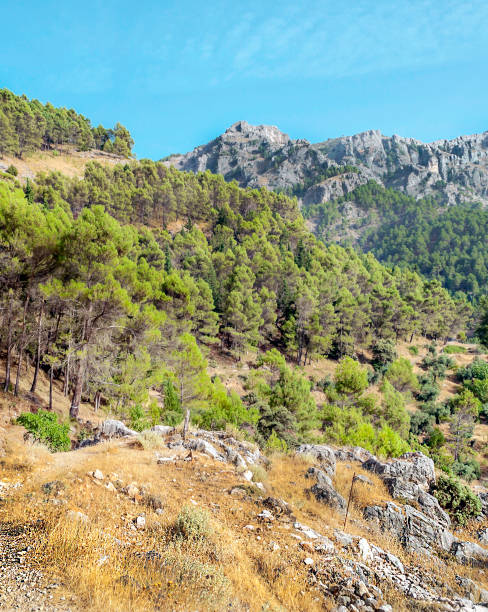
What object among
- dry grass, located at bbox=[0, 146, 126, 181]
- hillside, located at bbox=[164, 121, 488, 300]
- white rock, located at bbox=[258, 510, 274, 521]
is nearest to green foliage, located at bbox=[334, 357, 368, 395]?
white rock, located at bbox=[258, 510, 274, 521]

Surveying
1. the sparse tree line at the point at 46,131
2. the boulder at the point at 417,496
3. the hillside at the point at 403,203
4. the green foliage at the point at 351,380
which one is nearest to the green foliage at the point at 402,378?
the green foliage at the point at 351,380

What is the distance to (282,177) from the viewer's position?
181 meters

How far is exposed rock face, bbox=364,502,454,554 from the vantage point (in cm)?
766

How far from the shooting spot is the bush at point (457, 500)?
952 centimetres

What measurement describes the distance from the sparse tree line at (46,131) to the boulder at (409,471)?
72482mm

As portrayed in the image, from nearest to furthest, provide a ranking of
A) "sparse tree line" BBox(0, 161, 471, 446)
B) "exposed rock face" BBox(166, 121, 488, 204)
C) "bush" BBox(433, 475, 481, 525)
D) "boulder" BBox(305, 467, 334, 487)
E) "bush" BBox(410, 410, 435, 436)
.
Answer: "boulder" BBox(305, 467, 334, 487)
"bush" BBox(433, 475, 481, 525)
"sparse tree line" BBox(0, 161, 471, 446)
"bush" BBox(410, 410, 435, 436)
"exposed rock face" BBox(166, 121, 488, 204)

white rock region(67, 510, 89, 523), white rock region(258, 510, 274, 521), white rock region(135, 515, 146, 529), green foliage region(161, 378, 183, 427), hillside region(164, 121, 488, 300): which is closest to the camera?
white rock region(67, 510, 89, 523)

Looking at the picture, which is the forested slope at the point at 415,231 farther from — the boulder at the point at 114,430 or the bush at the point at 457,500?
the boulder at the point at 114,430

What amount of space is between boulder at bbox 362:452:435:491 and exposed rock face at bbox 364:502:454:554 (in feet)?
5.43

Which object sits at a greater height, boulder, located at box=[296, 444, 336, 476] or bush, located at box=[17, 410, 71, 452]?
bush, located at box=[17, 410, 71, 452]

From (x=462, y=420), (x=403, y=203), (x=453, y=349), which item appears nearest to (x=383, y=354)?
(x=462, y=420)

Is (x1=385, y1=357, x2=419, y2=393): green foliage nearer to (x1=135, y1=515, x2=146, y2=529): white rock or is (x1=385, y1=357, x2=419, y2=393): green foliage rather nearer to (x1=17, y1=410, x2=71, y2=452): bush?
(x1=17, y1=410, x2=71, y2=452): bush

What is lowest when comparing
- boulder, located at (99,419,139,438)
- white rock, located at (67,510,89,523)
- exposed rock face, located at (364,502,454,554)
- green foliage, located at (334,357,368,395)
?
green foliage, located at (334,357,368,395)

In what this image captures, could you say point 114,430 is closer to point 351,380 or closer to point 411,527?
point 411,527
